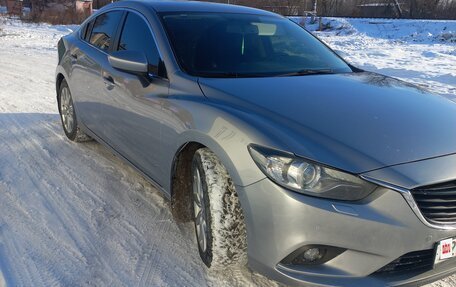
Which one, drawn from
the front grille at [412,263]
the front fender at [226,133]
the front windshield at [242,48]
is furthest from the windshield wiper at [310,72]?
the front grille at [412,263]

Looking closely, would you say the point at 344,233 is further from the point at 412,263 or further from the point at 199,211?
the point at 199,211

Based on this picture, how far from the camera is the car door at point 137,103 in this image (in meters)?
3.12

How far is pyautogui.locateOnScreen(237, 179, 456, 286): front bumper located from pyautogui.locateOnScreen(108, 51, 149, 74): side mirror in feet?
4.45

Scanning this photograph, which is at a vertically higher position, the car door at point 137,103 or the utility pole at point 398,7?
the utility pole at point 398,7

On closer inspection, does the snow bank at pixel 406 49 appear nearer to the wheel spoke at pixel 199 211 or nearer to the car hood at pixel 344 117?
the car hood at pixel 344 117

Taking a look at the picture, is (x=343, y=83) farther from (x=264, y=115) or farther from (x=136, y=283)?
(x=136, y=283)

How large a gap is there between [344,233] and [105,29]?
10.3ft

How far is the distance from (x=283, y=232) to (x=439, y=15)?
106ft

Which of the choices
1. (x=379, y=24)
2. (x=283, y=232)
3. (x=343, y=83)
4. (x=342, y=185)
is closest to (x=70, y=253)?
(x=283, y=232)

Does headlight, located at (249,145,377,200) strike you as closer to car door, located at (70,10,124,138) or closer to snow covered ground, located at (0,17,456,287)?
snow covered ground, located at (0,17,456,287)

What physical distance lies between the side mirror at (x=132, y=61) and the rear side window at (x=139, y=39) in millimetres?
122

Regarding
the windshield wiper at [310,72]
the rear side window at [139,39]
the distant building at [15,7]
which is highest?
the distant building at [15,7]

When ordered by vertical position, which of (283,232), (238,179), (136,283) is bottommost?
(136,283)

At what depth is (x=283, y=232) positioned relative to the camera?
6.91 ft
